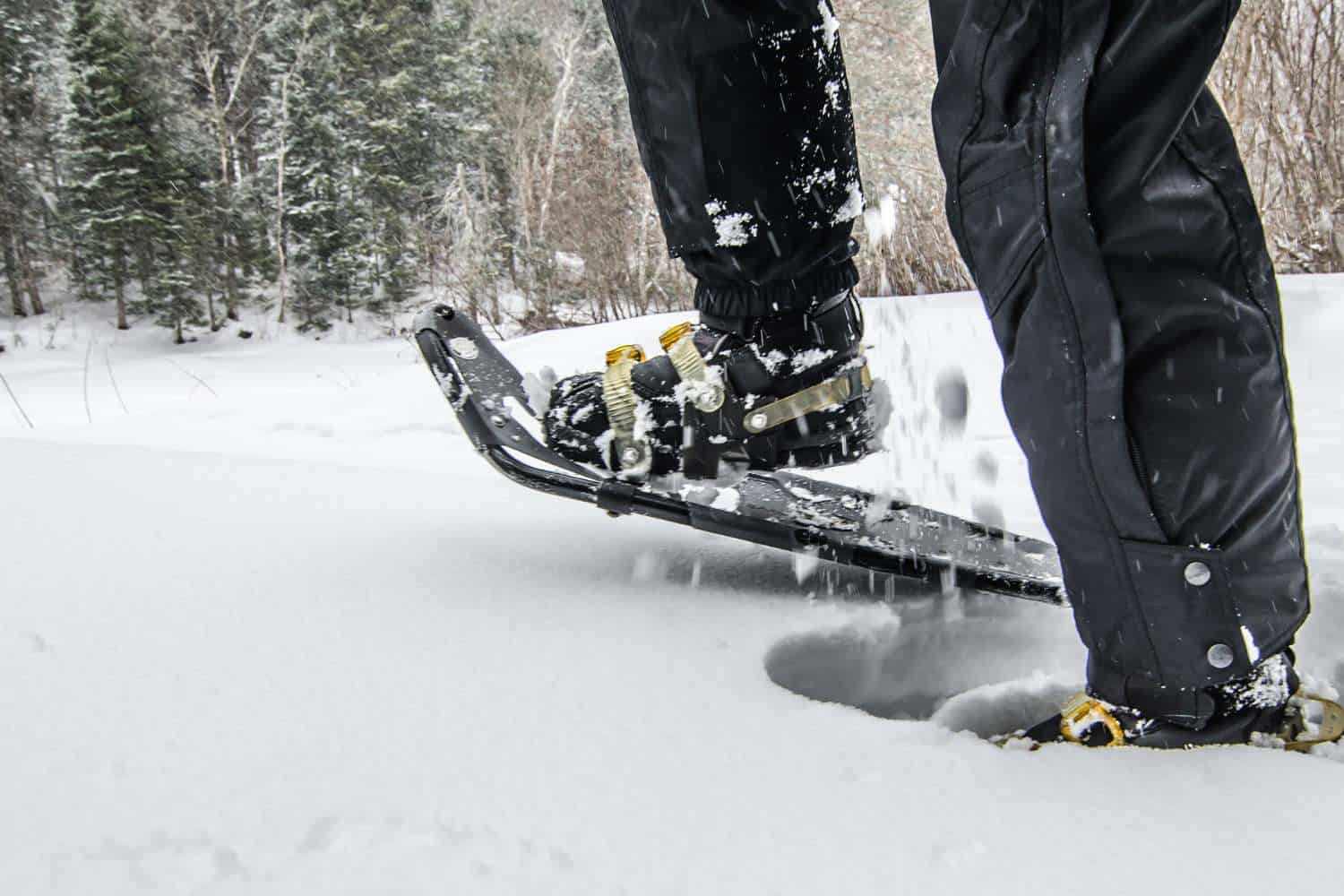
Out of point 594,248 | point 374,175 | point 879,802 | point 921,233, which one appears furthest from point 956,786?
point 374,175

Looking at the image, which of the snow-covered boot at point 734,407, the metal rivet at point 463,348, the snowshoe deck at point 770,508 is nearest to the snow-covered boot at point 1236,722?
the snowshoe deck at point 770,508

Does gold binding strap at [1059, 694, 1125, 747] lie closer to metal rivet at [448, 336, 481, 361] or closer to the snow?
the snow

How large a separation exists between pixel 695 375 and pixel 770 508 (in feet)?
0.59

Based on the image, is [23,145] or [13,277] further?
[23,145]

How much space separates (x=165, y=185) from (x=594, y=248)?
12.5 metres

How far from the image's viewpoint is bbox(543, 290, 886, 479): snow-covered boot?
2.99 feet

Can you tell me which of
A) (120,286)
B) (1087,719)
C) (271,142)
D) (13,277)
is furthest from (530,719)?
(13,277)

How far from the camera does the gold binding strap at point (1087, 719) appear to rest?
1.75ft

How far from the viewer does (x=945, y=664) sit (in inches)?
30.1

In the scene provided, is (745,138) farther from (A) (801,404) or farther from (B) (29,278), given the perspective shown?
(B) (29,278)

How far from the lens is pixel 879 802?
0.45m

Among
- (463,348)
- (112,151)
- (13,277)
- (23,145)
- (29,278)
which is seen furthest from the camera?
(23,145)

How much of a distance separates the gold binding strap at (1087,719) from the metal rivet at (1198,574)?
0.36 feet

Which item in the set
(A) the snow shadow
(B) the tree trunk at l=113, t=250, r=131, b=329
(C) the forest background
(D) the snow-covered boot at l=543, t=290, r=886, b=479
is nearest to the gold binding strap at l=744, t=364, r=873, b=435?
(D) the snow-covered boot at l=543, t=290, r=886, b=479
